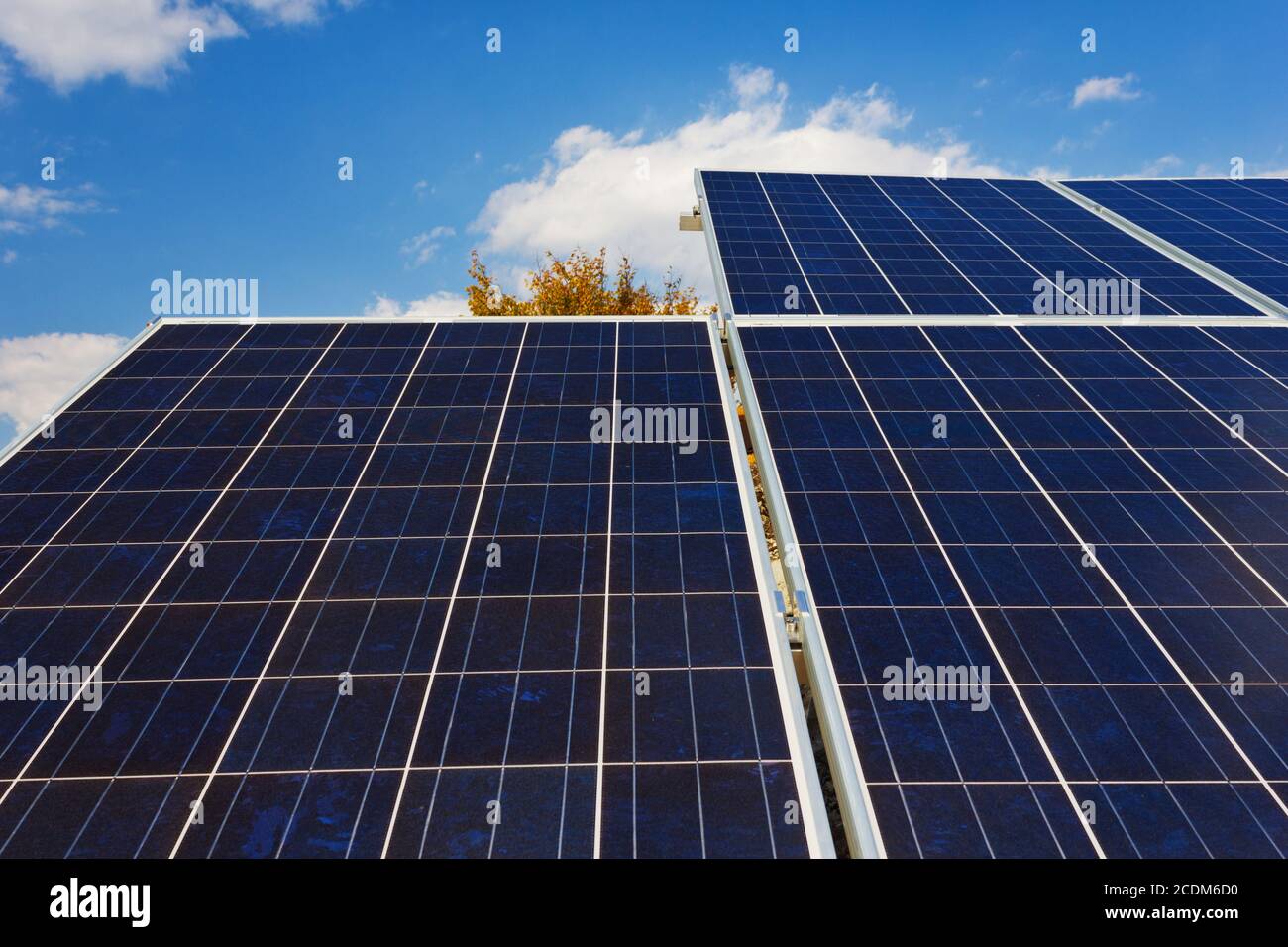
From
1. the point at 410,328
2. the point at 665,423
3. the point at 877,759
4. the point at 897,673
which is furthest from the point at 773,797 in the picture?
the point at 410,328

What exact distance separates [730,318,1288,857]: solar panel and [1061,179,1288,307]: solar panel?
13.3ft

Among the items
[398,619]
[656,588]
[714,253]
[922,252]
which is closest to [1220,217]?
[922,252]

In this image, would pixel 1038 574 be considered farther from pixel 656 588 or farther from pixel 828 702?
pixel 656 588

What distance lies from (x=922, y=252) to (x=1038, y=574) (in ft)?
35.6

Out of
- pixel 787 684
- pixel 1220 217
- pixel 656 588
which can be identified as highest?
pixel 1220 217

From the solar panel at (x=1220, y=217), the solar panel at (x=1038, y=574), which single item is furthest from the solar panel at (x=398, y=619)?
the solar panel at (x=1220, y=217)

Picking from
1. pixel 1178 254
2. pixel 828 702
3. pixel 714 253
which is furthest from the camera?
pixel 1178 254

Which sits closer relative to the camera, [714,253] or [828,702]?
[828,702]

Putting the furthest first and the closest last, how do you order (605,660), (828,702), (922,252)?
(922,252), (605,660), (828,702)

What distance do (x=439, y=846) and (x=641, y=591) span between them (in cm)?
344

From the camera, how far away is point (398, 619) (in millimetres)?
8594
